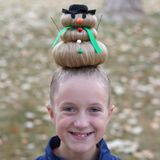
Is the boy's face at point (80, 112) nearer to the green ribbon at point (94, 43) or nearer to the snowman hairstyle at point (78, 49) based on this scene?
the snowman hairstyle at point (78, 49)

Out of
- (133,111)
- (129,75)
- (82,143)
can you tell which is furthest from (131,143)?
(82,143)

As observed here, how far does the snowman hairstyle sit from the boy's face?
0.05m

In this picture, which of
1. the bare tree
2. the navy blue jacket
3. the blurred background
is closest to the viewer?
the navy blue jacket

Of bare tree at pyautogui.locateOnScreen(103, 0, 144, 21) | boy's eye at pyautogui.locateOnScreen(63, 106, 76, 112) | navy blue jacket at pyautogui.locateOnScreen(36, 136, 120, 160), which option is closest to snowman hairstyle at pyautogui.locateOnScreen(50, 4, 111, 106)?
boy's eye at pyautogui.locateOnScreen(63, 106, 76, 112)

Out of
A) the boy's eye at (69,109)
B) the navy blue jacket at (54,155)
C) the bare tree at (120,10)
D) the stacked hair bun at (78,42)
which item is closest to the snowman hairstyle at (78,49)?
the stacked hair bun at (78,42)

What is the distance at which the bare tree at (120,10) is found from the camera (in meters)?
10.7

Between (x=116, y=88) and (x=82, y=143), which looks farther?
(x=116, y=88)

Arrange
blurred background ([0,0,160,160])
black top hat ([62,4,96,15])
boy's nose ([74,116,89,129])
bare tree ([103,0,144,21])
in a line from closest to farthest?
boy's nose ([74,116,89,129]) → black top hat ([62,4,96,15]) → blurred background ([0,0,160,160]) → bare tree ([103,0,144,21])

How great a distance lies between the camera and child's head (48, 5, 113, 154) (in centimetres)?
257

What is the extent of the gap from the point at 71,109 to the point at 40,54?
233 inches

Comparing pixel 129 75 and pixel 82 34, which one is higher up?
pixel 82 34

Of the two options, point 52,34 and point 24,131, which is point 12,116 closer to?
point 24,131

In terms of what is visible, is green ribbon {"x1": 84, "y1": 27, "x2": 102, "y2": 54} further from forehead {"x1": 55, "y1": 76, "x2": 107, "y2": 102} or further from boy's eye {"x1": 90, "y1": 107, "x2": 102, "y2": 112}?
boy's eye {"x1": 90, "y1": 107, "x2": 102, "y2": 112}

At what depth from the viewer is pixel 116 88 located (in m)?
6.98
